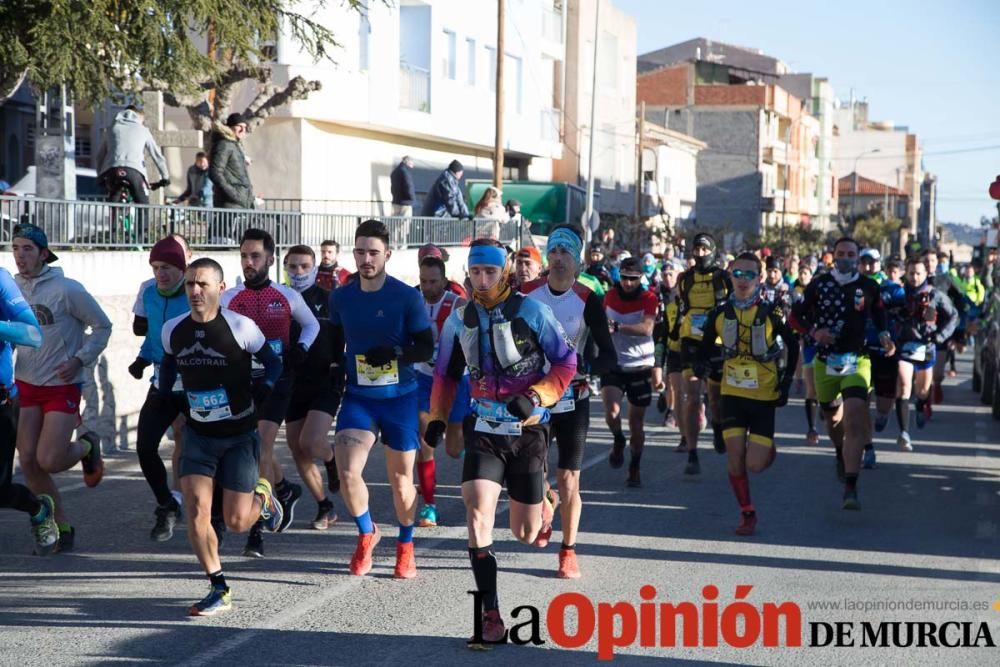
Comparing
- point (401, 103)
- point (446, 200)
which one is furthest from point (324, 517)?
point (401, 103)

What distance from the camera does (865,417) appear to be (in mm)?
10727

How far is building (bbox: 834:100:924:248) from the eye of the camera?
123188mm

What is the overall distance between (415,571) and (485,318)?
1853 mm

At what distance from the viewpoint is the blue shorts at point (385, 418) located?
790cm

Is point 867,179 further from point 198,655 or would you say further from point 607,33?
point 198,655

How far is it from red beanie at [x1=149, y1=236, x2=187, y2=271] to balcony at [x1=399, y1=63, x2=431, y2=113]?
23022 mm

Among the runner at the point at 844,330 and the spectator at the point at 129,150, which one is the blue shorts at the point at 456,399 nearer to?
the runner at the point at 844,330

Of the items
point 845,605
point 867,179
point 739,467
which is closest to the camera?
point 845,605

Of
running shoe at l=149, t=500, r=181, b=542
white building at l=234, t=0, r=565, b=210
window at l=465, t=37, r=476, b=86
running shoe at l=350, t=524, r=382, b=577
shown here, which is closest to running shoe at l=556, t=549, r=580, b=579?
running shoe at l=350, t=524, r=382, b=577

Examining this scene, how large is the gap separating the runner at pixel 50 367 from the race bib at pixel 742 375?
4412 millimetres

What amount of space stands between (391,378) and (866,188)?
381 ft

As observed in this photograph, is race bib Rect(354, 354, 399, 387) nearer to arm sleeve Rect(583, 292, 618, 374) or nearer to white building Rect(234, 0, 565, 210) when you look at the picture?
arm sleeve Rect(583, 292, 618, 374)

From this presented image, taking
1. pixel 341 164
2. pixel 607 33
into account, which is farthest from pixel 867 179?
→ pixel 341 164

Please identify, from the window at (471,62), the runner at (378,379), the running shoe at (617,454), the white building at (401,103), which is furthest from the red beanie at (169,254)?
the window at (471,62)
